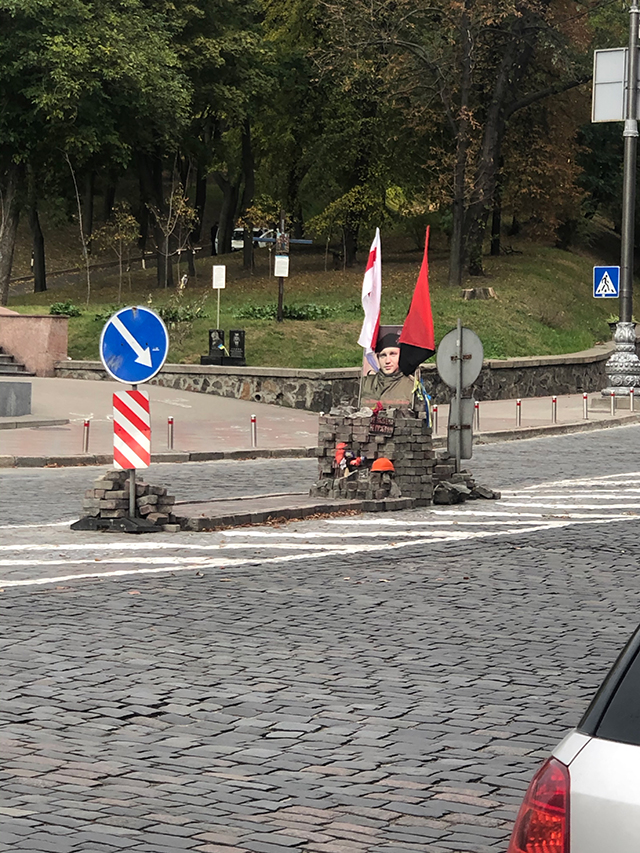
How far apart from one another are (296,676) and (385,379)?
37.0ft

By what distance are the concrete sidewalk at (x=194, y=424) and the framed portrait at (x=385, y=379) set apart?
4.93m

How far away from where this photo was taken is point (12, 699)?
23.7ft

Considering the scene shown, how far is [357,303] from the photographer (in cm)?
4397

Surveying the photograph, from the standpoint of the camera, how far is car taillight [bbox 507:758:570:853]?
2.92 meters

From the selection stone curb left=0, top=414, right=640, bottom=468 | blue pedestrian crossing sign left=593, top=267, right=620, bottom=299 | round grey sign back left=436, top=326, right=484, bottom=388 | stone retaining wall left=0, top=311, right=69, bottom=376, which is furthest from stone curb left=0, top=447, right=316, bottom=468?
stone retaining wall left=0, top=311, right=69, bottom=376

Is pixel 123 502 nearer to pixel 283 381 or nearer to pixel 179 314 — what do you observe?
pixel 283 381

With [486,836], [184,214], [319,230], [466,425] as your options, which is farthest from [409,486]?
[319,230]

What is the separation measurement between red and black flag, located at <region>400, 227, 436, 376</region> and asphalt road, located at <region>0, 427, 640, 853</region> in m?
3.57

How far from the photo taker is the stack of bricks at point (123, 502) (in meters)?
14.1

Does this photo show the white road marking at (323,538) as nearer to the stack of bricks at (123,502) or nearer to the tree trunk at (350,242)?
the stack of bricks at (123,502)

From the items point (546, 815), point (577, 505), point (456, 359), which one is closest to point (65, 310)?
point (456, 359)

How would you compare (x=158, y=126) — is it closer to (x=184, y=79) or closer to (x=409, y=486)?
(x=184, y=79)

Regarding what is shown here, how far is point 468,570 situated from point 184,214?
38528 millimetres

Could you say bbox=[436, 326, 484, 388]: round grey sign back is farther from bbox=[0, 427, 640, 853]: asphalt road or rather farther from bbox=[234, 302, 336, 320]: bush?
bbox=[234, 302, 336, 320]: bush
